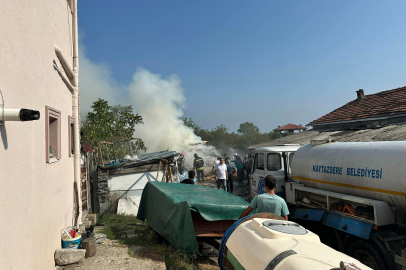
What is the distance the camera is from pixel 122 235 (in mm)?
7484

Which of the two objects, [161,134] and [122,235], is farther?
[161,134]

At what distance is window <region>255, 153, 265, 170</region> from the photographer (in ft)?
28.5

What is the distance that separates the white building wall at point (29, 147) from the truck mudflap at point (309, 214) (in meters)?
4.86

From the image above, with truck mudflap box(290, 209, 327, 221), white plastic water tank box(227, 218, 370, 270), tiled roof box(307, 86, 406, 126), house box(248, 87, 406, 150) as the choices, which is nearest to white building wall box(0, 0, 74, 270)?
white plastic water tank box(227, 218, 370, 270)

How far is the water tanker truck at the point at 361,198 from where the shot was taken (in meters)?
4.48

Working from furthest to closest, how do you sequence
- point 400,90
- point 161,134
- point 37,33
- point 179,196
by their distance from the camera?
point 161,134
point 400,90
point 179,196
point 37,33

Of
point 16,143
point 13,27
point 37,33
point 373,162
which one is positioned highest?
point 37,33

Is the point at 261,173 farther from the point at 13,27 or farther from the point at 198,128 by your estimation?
the point at 198,128

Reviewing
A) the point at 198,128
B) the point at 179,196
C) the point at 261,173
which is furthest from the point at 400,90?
the point at 198,128

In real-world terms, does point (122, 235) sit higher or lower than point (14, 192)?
lower

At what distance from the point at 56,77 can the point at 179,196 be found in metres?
3.42

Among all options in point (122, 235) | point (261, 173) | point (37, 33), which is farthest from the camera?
point (261, 173)

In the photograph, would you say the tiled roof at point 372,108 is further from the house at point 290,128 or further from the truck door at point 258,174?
the house at point 290,128

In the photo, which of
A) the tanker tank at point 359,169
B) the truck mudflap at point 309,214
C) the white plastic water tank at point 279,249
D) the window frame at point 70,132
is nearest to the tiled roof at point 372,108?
the tanker tank at point 359,169
